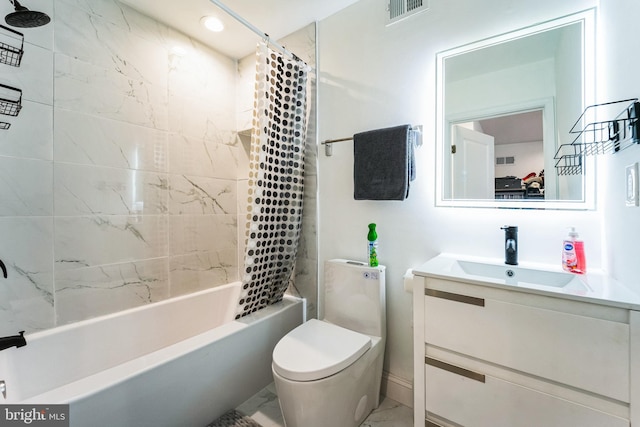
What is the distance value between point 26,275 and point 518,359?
228 centimetres

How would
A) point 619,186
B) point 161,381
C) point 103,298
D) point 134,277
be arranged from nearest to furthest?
1. point 619,186
2. point 161,381
3. point 103,298
4. point 134,277

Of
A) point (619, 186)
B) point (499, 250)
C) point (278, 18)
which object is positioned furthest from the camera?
point (278, 18)

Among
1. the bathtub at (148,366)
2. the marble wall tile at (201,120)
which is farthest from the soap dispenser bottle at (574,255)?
the marble wall tile at (201,120)

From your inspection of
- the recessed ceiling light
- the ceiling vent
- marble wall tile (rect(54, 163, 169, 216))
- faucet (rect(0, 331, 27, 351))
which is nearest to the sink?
the ceiling vent

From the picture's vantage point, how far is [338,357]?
124cm

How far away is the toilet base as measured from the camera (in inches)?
46.1

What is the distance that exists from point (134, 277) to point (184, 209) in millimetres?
570

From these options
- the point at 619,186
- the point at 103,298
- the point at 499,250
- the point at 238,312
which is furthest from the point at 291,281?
the point at 619,186

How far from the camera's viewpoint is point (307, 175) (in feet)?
6.75

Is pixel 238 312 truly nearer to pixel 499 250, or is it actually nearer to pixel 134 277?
pixel 134 277

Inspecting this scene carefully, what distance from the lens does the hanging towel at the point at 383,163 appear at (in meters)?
1.50

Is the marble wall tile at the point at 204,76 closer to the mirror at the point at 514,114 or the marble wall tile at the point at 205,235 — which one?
the marble wall tile at the point at 205,235

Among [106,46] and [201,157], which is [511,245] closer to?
[201,157]

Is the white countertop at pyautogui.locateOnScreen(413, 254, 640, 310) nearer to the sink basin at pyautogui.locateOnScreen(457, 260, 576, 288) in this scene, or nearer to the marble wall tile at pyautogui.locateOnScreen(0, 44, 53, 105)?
the sink basin at pyautogui.locateOnScreen(457, 260, 576, 288)
